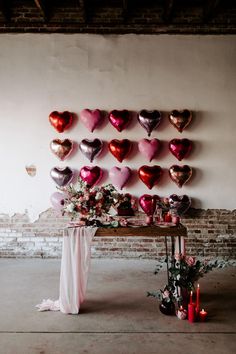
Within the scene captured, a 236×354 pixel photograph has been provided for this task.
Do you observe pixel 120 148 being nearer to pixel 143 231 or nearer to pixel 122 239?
pixel 122 239

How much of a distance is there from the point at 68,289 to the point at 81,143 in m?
2.68

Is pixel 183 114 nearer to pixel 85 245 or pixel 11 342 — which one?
pixel 85 245

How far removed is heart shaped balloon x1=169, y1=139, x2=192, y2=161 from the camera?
18.8 ft

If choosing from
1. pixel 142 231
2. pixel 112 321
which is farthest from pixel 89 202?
pixel 112 321

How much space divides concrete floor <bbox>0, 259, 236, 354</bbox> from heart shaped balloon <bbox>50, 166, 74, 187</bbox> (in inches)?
55.4

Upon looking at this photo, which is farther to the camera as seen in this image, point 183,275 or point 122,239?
point 122,239

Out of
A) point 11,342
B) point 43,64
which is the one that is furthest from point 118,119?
point 11,342

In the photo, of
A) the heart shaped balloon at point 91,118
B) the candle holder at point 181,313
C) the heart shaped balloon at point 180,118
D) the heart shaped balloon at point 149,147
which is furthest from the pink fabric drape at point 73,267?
the heart shaped balloon at point 180,118

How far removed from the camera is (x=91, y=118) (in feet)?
19.0

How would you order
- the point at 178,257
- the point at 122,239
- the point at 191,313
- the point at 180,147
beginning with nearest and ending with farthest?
the point at 191,313 < the point at 178,257 < the point at 180,147 < the point at 122,239

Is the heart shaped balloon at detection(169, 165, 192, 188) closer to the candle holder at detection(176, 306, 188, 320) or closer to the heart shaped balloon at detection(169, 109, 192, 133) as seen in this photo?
the heart shaped balloon at detection(169, 109, 192, 133)

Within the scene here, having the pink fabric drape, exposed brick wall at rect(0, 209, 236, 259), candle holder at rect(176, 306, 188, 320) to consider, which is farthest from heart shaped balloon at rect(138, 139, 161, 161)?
candle holder at rect(176, 306, 188, 320)

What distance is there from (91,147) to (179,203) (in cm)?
154
